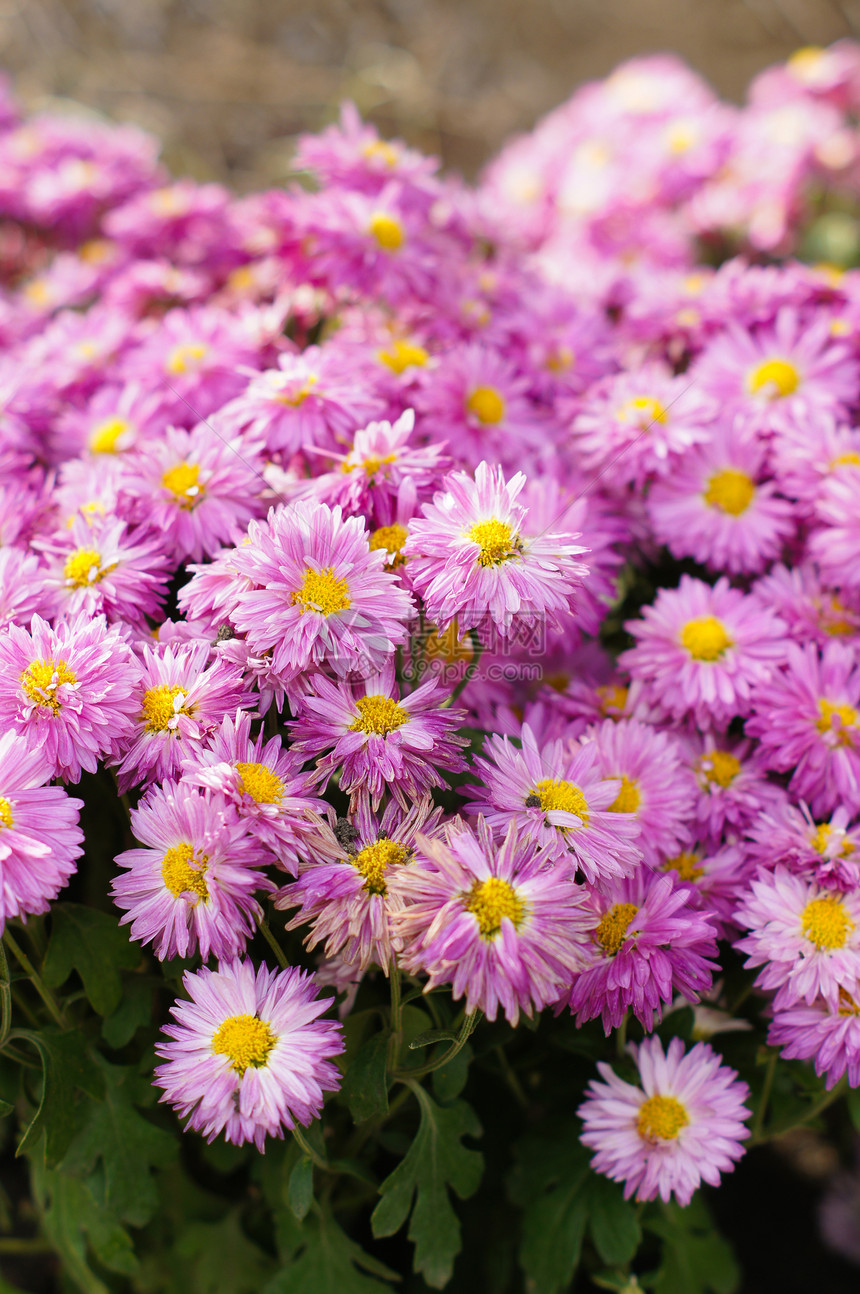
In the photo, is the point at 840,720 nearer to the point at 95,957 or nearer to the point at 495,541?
the point at 495,541

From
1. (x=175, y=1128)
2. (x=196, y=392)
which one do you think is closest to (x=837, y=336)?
(x=196, y=392)

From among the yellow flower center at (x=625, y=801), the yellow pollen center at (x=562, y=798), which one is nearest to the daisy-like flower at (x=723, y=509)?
the yellow flower center at (x=625, y=801)

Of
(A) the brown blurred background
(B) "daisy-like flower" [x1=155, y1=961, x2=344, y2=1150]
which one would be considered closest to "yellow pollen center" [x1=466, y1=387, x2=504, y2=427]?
(B) "daisy-like flower" [x1=155, y1=961, x2=344, y2=1150]

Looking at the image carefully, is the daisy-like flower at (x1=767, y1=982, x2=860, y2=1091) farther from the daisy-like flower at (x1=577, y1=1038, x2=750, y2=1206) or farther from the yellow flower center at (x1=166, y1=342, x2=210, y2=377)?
the yellow flower center at (x1=166, y1=342, x2=210, y2=377)

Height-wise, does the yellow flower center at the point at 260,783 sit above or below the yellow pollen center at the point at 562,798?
below


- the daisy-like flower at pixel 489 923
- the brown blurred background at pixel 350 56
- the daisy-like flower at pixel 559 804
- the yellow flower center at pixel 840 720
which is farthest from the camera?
the brown blurred background at pixel 350 56

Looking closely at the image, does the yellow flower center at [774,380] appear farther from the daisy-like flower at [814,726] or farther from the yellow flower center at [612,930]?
the yellow flower center at [612,930]
